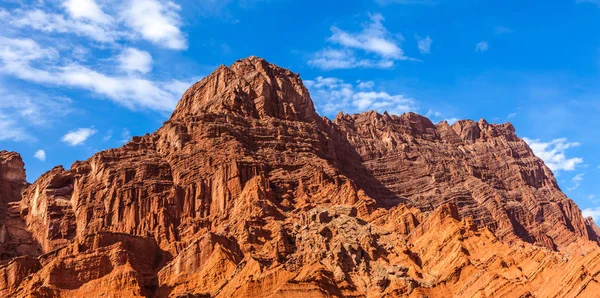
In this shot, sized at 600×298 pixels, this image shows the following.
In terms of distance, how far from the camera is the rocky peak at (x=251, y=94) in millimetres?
156000

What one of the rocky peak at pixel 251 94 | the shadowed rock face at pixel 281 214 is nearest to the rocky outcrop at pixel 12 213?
the shadowed rock face at pixel 281 214

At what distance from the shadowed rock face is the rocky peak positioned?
0.38m

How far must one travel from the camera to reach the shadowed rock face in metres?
96.2

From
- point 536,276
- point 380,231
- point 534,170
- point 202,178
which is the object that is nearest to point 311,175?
point 202,178

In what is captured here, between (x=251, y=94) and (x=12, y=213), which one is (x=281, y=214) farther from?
(x=12, y=213)

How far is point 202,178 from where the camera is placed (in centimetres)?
13525

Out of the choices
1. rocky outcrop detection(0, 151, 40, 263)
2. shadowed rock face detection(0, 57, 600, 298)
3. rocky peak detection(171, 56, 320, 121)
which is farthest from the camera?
rocky peak detection(171, 56, 320, 121)

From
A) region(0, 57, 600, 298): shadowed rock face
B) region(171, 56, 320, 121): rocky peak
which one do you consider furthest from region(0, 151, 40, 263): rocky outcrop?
region(171, 56, 320, 121): rocky peak

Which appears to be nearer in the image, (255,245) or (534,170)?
(255,245)

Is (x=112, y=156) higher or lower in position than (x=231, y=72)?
lower

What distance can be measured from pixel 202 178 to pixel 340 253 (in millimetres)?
39321

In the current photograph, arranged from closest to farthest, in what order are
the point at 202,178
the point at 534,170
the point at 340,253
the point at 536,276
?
the point at 536,276 → the point at 340,253 → the point at 202,178 → the point at 534,170

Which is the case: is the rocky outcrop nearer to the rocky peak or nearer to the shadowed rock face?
the shadowed rock face

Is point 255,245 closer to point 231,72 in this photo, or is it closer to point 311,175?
point 311,175
